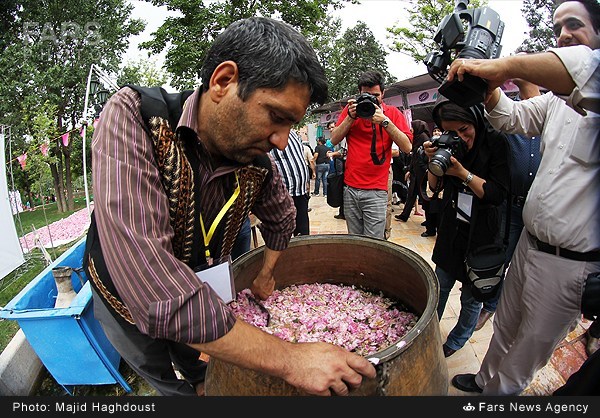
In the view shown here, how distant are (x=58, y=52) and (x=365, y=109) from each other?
25.2 feet

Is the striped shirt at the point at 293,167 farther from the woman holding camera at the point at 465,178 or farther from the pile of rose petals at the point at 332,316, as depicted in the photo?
the pile of rose petals at the point at 332,316

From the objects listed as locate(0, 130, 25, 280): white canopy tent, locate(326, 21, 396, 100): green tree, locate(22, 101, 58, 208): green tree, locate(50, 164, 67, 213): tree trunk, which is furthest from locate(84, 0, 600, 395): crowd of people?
locate(326, 21, 396, 100): green tree

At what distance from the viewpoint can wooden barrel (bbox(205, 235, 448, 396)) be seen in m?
0.92

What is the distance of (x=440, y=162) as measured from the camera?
176 centimetres

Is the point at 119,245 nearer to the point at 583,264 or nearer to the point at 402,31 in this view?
the point at 583,264

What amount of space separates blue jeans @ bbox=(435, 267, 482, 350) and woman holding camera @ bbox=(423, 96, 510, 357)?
0.05 meters

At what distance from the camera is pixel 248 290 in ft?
5.53

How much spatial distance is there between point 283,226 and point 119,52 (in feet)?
29.0

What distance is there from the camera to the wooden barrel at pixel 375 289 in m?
0.92

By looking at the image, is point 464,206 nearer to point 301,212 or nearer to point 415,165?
point 301,212

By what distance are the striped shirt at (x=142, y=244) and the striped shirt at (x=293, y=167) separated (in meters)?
2.45

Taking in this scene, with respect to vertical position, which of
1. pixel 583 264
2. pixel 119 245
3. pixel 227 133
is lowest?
pixel 583 264

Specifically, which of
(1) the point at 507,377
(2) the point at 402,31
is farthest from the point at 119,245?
(2) the point at 402,31

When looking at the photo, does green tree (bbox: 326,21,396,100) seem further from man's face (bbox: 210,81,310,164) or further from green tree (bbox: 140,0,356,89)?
man's face (bbox: 210,81,310,164)
